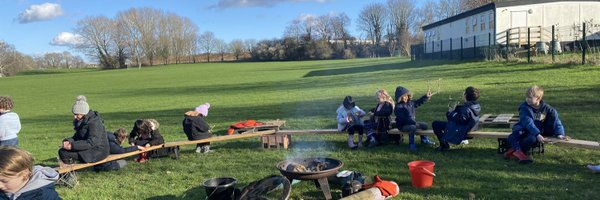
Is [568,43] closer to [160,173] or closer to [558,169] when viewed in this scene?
Result: [558,169]

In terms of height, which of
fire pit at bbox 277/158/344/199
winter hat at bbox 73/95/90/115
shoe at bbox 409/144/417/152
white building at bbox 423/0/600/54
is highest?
white building at bbox 423/0/600/54

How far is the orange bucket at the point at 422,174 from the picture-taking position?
19.4ft

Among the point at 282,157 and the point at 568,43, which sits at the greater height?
the point at 568,43

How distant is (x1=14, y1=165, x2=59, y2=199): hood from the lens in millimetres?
3773

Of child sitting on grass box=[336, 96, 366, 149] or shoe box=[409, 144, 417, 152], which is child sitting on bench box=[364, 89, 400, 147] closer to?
child sitting on grass box=[336, 96, 366, 149]

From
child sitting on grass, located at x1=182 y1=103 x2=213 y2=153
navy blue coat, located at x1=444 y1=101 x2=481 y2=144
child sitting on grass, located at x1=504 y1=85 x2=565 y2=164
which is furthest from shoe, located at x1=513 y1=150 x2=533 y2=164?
child sitting on grass, located at x1=182 y1=103 x2=213 y2=153

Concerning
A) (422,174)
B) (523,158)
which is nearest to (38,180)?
(422,174)

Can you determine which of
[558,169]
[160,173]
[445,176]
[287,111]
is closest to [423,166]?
[445,176]

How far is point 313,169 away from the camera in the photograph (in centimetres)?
587

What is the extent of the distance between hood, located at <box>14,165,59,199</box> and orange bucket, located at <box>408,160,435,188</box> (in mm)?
4034

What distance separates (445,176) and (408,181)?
54cm

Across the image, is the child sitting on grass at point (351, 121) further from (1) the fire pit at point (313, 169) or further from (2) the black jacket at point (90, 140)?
(2) the black jacket at point (90, 140)

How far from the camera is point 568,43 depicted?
104ft

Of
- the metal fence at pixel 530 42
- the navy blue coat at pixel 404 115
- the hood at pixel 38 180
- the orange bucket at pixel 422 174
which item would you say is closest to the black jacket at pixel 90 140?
A: the hood at pixel 38 180
